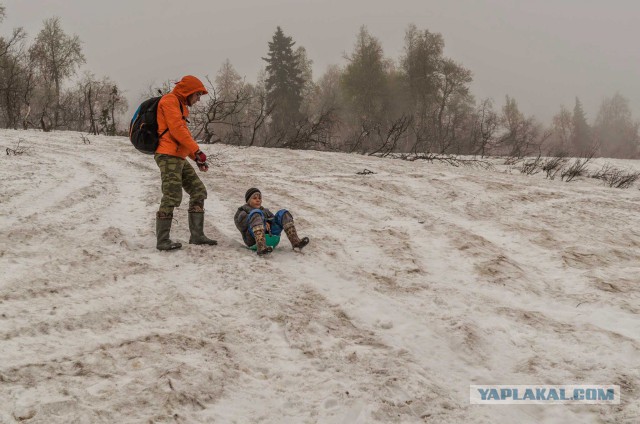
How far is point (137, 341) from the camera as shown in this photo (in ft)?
8.30

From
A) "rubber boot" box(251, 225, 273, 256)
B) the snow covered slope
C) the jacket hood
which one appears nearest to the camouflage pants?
the snow covered slope

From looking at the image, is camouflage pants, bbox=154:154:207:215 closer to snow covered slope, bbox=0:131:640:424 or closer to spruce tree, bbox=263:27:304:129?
snow covered slope, bbox=0:131:640:424

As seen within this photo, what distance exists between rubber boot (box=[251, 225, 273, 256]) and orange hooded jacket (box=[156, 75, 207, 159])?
38.3 inches

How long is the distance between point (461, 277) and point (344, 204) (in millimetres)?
3034

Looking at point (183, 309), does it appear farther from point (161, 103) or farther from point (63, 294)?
point (161, 103)

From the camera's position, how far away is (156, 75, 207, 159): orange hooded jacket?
13.7ft

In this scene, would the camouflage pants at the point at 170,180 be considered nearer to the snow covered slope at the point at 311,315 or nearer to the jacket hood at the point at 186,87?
the snow covered slope at the point at 311,315

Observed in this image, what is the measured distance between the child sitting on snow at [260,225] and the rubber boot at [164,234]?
71 centimetres

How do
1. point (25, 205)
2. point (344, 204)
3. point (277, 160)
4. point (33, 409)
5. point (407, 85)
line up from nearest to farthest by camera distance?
point (33, 409) < point (25, 205) < point (344, 204) < point (277, 160) < point (407, 85)

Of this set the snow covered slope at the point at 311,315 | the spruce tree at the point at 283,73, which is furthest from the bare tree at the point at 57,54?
the snow covered slope at the point at 311,315

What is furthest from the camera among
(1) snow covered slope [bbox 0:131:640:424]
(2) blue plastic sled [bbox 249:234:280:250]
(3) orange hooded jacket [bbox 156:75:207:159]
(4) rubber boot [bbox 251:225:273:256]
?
Result: (2) blue plastic sled [bbox 249:234:280:250]

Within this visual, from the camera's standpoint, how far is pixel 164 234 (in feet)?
14.0

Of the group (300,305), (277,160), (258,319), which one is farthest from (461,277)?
(277,160)

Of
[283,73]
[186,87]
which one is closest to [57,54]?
[283,73]
